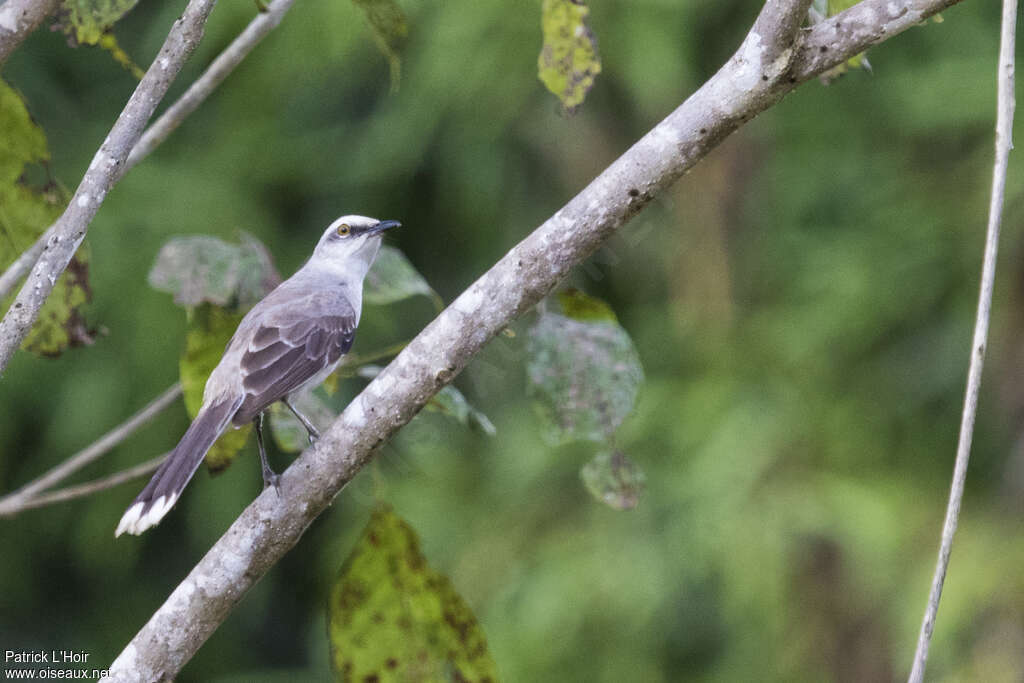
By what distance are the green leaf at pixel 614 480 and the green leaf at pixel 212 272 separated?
3.13 feet

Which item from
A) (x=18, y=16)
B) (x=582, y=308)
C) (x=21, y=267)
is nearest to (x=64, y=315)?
(x=21, y=267)

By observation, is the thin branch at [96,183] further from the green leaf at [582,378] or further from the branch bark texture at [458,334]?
the green leaf at [582,378]

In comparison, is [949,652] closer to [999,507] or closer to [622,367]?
[999,507]

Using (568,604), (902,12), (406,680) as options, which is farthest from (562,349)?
(568,604)

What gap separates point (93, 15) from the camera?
211 centimetres

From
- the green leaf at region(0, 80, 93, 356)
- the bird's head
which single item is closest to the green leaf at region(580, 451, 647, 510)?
the green leaf at region(0, 80, 93, 356)

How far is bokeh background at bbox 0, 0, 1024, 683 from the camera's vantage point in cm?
450

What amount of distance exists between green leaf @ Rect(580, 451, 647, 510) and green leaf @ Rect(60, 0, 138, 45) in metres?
1.38

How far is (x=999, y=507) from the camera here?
434cm

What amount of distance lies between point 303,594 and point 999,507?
3873mm

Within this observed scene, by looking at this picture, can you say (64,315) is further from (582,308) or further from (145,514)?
(582,308)

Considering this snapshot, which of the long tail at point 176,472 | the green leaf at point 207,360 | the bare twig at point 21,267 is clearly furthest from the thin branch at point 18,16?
the long tail at point 176,472

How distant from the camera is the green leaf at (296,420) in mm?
2777

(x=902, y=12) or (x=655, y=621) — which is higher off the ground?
(x=902, y=12)
